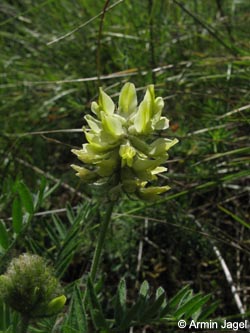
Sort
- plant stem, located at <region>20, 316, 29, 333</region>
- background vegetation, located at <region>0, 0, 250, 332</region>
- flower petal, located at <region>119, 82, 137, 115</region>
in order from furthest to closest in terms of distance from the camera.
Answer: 1. background vegetation, located at <region>0, 0, 250, 332</region>
2. flower petal, located at <region>119, 82, 137, 115</region>
3. plant stem, located at <region>20, 316, 29, 333</region>

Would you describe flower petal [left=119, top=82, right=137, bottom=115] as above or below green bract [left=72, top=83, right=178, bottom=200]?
above

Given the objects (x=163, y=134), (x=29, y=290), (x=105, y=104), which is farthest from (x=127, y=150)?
(x=163, y=134)

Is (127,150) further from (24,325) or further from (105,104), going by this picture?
(24,325)

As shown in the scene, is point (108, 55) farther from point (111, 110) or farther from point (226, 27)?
point (111, 110)

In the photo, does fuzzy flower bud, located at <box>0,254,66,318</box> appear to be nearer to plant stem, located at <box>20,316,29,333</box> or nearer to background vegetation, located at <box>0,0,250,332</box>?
plant stem, located at <box>20,316,29,333</box>

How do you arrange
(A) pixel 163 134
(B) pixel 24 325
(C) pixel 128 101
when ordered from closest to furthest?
(B) pixel 24 325, (C) pixel 128 101, (A) pixel 163 134

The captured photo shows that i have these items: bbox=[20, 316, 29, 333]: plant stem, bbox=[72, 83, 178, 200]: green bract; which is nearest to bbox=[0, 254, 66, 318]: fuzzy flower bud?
bbox=[20, 316, 29, 333]: plant stem
